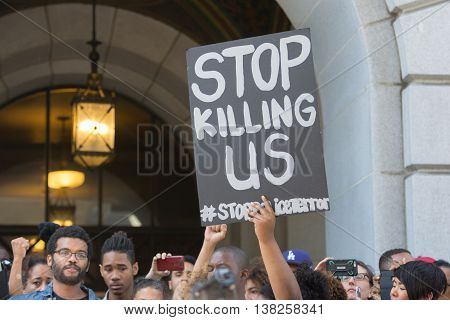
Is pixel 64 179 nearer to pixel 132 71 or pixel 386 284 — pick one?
pixel 132 71

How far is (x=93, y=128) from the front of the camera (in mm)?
10984

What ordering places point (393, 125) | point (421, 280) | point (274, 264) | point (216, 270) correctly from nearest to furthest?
1. point (216, 270)
2. point (274, 264)
3. point (421, 280)
4. point (393, 125)

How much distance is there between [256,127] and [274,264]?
1457mm

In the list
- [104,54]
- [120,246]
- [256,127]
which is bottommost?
[120,246]

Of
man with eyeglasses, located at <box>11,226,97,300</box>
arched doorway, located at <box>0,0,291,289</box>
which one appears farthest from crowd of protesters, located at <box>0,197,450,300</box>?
arched doorway, located at <box>0,0,291,289</box>

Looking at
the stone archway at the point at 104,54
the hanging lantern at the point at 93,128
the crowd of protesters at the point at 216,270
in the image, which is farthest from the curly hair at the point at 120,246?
the stone archway at the point at 104,54

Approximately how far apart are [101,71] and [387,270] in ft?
21.0

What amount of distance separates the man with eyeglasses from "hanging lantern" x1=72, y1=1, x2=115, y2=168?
431cm

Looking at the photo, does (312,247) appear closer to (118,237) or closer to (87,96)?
(87,96)

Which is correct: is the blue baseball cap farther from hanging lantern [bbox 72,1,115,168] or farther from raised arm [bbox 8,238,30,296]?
hanging lantern [bbox 72,1,115,168]

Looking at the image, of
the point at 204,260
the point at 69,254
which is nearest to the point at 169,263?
the point at 204,260

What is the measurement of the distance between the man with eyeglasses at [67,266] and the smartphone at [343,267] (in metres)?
1.35

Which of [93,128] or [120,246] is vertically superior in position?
[93,128]

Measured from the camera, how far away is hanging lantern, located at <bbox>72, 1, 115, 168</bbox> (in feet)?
36.0
